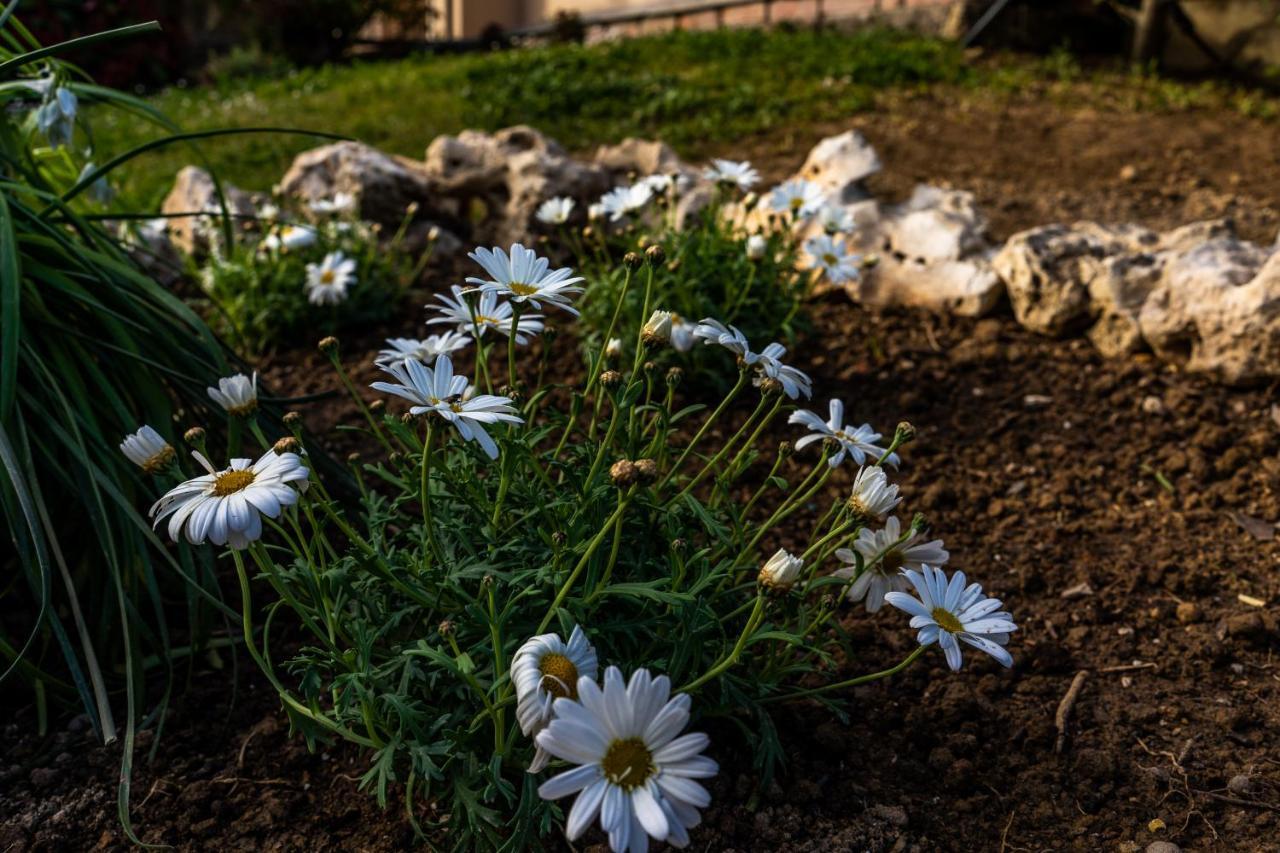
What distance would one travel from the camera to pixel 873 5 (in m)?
7.73

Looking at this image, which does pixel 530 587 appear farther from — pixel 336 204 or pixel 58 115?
pixel 336 204

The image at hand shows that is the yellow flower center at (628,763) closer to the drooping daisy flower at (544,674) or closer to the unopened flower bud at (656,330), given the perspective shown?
the drooping daisy flower at (544,674)

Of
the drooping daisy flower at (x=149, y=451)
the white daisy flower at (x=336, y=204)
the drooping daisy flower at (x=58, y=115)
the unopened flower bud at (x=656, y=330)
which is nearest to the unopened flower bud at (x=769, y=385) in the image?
the unopened flower bud at (x=656, y=330)

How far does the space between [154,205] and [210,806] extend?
3.31 metres

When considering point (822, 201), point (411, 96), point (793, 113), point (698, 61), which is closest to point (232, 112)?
point (411, 96)

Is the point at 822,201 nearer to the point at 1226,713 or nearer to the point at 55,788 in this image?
the point at 1226,713

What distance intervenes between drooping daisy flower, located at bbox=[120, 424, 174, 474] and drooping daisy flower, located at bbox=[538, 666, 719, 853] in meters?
0.68

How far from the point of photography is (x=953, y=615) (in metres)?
1.50

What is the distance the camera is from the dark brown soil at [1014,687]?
1728 mm

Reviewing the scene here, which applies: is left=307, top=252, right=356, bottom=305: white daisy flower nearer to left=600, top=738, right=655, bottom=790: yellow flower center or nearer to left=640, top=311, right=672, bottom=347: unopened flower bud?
left=640, top=311, right=672, bottom=347: unopened flower bud

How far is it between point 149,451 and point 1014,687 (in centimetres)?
156

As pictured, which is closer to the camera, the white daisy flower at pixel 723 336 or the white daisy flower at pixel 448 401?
the white daisy flower at pixel 448 401

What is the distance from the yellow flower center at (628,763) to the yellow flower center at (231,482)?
56 cm

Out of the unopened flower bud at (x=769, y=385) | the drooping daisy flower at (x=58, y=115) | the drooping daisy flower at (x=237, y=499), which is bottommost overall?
the drooping daisy flower at (x=237, y=499)
